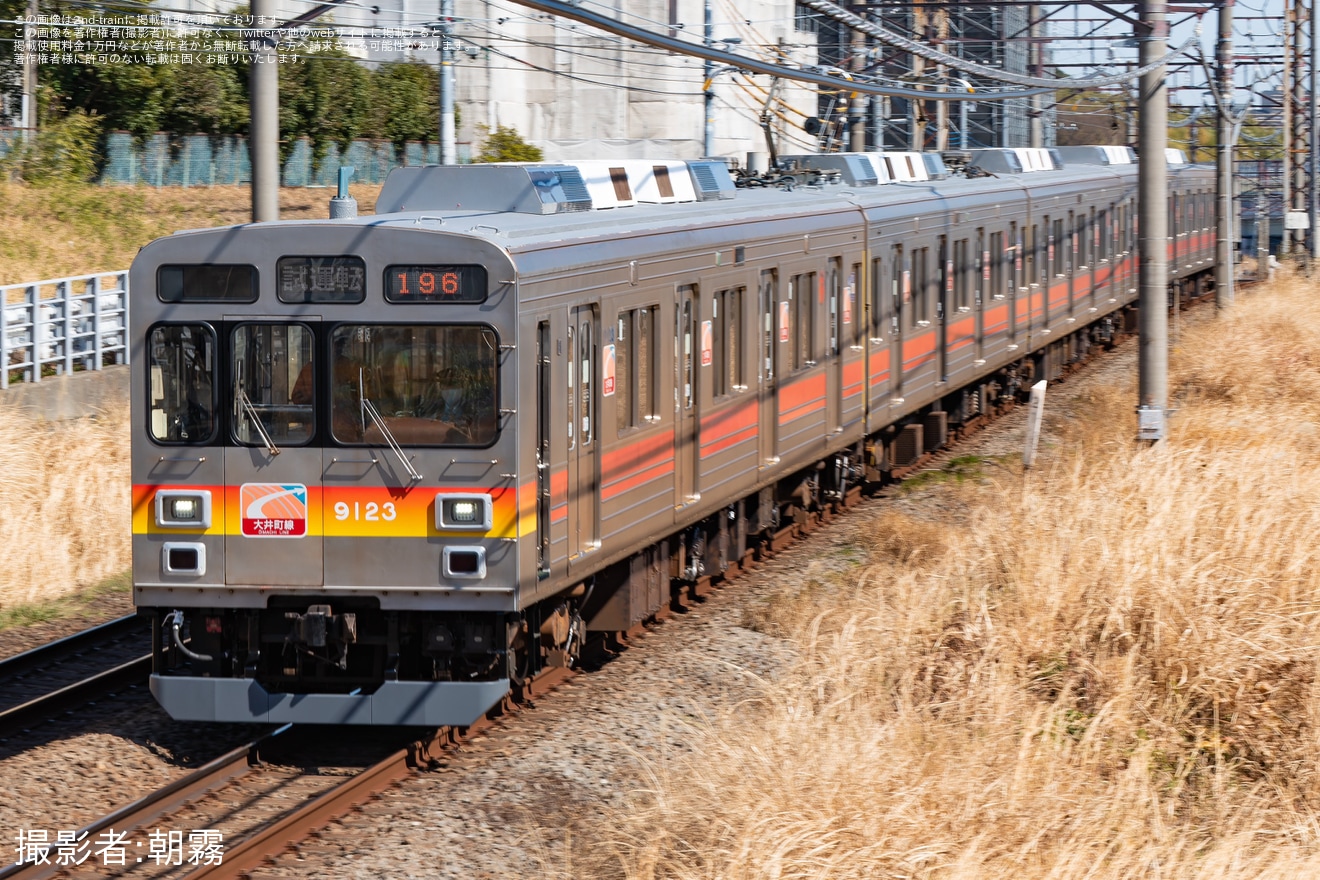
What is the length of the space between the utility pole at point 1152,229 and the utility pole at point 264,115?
267 inches

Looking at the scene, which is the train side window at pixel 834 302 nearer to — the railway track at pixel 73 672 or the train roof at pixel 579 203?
the train roof at pixel 579 203

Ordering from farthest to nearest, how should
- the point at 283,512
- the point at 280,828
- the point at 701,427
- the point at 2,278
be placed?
the point at 2,278, the point at 701,427, the point at 283,512, the point at 280,828

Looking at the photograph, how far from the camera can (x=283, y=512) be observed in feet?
28.1

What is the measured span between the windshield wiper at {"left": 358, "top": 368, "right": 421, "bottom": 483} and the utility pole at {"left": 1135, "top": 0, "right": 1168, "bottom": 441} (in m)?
7.51

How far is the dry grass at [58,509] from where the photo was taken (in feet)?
44.2

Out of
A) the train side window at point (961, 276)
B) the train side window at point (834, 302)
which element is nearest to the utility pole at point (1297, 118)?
the train side window at point (961, 276)

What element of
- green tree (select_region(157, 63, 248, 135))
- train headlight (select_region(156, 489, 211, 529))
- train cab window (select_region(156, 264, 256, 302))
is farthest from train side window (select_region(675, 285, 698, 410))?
green tree (select_region(157, 63, 248, 135))

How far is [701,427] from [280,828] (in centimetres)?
474

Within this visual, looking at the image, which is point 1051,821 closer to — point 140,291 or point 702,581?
point 140,291

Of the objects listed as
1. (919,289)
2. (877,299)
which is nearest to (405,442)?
(877,299)

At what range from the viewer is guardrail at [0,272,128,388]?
56.4ft

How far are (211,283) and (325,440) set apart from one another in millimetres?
957

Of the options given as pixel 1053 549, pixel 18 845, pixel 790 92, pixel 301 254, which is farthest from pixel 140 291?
pixel 790 92

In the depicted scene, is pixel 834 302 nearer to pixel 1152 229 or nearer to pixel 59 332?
pixel 1152 229
